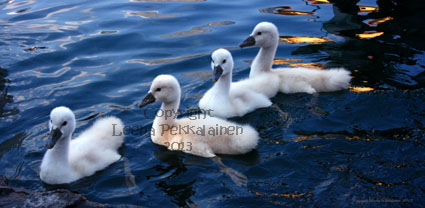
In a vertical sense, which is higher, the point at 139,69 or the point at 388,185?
the point at 139,69

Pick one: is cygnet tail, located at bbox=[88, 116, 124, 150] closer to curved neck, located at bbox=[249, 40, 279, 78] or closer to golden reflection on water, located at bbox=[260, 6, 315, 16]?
curved neck, located at bbox=[249, 40, 279, 78]

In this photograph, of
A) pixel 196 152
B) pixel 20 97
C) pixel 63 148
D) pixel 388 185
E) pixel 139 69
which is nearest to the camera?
pixel 388 185

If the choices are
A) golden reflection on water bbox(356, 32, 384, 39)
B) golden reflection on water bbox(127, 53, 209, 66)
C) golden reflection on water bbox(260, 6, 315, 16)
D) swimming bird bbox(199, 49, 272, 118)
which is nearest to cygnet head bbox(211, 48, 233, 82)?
swimming bird bbox(199, 49, 272, 118)

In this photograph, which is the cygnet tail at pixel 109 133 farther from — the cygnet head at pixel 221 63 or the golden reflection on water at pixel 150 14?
the golden reflection on water at pixel 150 14

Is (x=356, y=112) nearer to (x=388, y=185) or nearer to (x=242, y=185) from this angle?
(x=388, y=185)

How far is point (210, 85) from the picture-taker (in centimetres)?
774

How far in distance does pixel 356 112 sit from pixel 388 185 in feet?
5.64

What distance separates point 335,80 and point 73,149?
12.1 feet

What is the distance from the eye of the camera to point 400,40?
28.6 ft

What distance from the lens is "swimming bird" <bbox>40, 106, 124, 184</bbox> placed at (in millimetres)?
5051

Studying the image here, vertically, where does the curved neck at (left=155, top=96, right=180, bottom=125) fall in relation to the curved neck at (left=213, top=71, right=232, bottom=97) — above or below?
below

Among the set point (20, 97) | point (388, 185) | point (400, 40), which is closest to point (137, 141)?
point (20, 97)

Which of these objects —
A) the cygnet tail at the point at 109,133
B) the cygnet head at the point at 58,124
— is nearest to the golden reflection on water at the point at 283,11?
the cygnet tail at the point at 109,133

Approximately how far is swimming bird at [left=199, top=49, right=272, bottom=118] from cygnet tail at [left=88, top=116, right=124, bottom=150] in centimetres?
130
